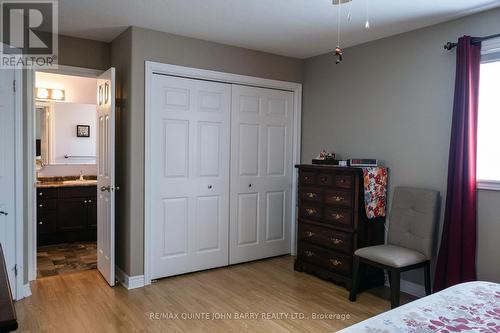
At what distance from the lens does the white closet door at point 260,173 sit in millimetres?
4215

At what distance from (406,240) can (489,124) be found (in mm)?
1151

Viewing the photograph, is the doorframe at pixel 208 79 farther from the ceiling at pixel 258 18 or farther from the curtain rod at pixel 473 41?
the curtain rod at pixel 473 41

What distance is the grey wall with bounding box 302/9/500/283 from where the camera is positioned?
9.75 feet

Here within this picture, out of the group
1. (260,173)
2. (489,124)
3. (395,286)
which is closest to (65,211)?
(260,173)

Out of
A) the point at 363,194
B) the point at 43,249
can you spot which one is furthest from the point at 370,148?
the point at 43,249

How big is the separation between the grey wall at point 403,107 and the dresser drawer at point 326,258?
596 millimetres

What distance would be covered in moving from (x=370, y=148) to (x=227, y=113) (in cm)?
155

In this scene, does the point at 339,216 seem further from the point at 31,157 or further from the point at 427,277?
the point at 31,157

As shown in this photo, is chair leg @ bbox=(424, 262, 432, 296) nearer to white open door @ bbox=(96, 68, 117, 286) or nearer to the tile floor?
white open door @ bbox=(96, 68, 117, 286)

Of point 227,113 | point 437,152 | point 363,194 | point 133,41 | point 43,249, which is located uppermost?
point 133,41

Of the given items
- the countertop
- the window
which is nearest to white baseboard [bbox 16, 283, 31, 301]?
the countertop

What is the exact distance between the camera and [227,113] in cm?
409

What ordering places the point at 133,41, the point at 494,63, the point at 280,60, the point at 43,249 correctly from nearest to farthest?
1. the point at 494,63
2. the point at 133,41
3. the point at 280,60
4. the point at 43,249

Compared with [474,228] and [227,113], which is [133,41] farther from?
A: [474,228]
